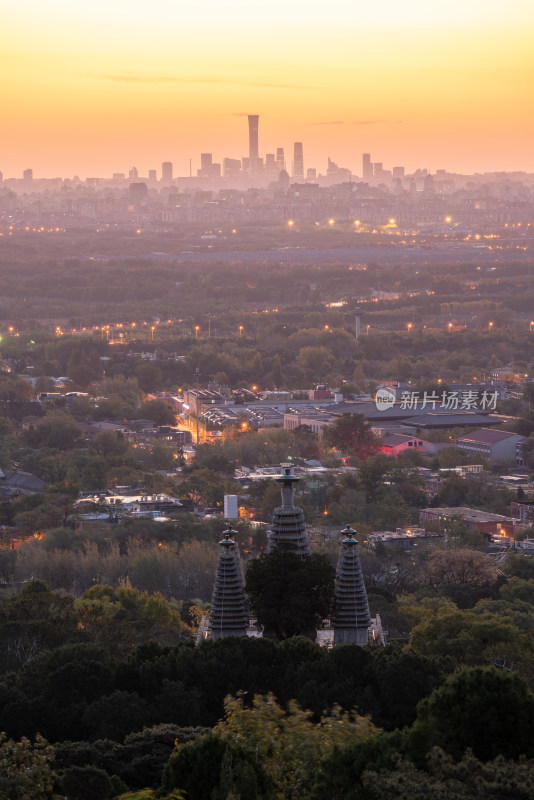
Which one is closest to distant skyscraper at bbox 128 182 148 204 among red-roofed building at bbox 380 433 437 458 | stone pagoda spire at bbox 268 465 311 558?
red-roofed building at bbox 380 433 437 458

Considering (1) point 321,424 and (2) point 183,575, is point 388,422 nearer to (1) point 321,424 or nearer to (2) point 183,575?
(1) point 321,424

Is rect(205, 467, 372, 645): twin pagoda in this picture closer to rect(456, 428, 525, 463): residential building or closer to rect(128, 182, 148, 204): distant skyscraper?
rect(456, 428, 525, 463): residential building

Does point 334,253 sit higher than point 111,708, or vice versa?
point 111,708

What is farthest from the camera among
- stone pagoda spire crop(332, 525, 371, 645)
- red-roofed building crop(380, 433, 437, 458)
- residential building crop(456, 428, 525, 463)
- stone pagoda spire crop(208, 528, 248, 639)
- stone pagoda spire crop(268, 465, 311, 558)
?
red-roofed building crop(380, 433, 437, 458)

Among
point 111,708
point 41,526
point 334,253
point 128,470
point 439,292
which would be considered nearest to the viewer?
point 111,708

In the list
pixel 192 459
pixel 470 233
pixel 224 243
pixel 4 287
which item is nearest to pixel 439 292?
pixel 4 287

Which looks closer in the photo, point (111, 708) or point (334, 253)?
point (111, 708)

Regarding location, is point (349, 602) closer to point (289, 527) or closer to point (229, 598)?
point (289, 527)
